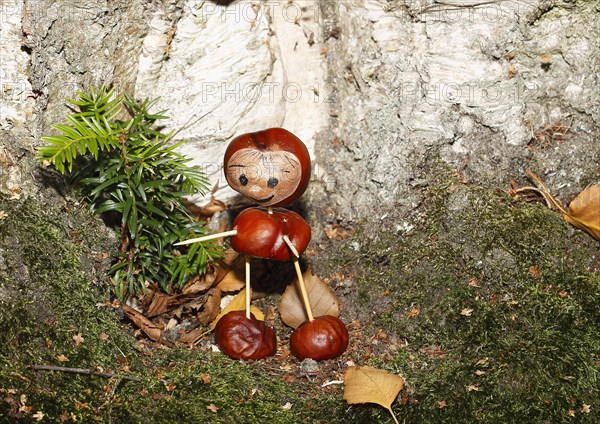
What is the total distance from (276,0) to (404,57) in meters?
0.71

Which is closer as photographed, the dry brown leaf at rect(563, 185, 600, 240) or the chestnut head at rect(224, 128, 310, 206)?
the chestnut head at rect(224, 128, 310, 206)

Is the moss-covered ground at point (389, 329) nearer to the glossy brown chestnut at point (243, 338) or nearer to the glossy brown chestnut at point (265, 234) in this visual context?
the glossy brown chestnut at point (243, 338)

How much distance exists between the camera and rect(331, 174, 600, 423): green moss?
251cm

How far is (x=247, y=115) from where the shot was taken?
10.9 ft

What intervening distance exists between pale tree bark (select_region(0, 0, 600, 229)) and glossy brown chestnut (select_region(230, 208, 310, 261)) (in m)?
0.50

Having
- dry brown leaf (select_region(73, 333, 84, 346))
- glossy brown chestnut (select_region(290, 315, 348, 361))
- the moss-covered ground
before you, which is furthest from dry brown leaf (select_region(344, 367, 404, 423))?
dry brown leaf (select_region(73, 333, 84, 346))

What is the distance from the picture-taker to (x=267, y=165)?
277 cm

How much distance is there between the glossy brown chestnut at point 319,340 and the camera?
2779 millimetres

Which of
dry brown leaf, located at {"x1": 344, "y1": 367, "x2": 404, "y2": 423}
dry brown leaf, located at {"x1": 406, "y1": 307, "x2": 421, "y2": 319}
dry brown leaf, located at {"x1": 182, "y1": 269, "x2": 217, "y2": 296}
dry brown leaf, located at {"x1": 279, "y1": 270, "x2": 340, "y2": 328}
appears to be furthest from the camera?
dry brown leaf, located at {"x1": 182, "y1": 269, "x2": 217, "y2": 296}

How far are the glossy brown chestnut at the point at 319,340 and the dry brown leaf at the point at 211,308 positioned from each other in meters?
0.43

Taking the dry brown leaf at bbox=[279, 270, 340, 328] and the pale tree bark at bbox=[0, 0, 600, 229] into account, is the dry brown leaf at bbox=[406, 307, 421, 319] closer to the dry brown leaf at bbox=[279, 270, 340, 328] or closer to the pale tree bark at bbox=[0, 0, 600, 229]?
the dry brown leaf at bbox=[279, 270, 340, 328]

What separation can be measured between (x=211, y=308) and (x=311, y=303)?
45cm

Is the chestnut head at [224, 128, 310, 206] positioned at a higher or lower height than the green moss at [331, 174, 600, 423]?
higher

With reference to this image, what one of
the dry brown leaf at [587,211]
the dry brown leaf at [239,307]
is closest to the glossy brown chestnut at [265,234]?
the dry brown leaf at [239,307]
